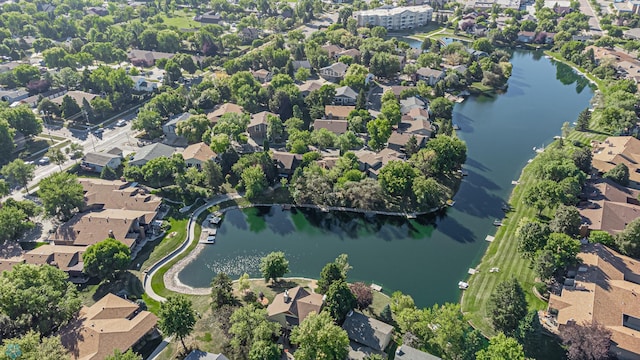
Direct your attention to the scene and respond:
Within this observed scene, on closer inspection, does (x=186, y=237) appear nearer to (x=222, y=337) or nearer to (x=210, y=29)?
(x=222, y=337)

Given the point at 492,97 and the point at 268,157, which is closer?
the point at 268,157

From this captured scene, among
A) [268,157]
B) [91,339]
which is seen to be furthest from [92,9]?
[91,339]

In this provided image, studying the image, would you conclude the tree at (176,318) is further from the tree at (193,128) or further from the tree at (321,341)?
the tree at (193,128)

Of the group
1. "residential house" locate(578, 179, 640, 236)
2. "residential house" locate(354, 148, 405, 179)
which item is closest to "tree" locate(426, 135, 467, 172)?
"residential house" locate(354, 148, 405, 179)

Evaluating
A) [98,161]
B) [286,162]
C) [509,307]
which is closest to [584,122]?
[509,307]

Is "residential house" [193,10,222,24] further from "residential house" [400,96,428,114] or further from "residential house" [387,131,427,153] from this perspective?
"residential house" [387,131,427,153]

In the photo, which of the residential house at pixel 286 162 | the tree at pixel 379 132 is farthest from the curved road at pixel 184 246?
the tree at pixel 379 132
